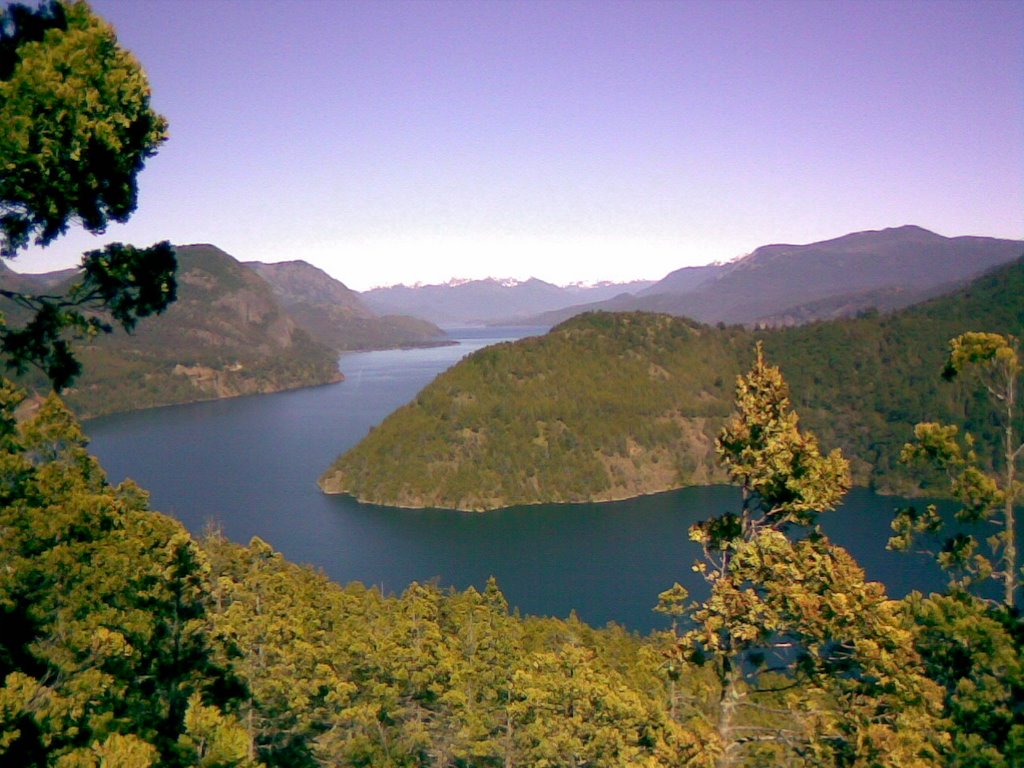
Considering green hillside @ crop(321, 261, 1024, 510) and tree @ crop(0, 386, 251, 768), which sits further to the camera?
green hillside @ crop(321, 261, 1024, 510)

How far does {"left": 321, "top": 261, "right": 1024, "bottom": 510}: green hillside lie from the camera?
104 m

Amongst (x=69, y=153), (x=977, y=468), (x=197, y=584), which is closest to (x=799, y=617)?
(x=977, y=468)

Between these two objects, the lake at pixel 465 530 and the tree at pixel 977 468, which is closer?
the tree at pixel 977 468

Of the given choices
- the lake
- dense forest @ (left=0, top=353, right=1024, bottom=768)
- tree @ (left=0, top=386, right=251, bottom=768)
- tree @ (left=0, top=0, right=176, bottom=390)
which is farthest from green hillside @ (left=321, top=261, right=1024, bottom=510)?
tree @ (left=0, top=0, right=176, bottom=390)

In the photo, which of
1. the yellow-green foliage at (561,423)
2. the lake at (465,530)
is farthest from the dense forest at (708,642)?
the yellow-green foliage at (561,423)

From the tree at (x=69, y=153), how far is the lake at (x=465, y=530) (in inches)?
1425

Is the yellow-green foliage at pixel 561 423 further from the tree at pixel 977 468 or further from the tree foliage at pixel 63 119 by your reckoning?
the tree foliage at pixel 63 119

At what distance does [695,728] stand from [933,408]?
422ft

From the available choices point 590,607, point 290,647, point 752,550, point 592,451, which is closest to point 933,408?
point 592,451

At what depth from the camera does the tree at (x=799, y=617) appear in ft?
24.0

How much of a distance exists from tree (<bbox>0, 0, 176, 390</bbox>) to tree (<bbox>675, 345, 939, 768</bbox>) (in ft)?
21.4

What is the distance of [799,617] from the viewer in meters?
7.41

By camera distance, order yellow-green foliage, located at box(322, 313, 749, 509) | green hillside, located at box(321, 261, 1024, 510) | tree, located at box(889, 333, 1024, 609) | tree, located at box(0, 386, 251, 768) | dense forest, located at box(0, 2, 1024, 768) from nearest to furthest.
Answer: dense forest, located at box(0, 2, 1024, 768), tree, located at box(0, 386, 251, 768), tree, located at box(889, 333, 1024, 609), yellow-green foliage, located at box(322, 313, 749, 509), green hillside, located at box(321, 261, 1024, 510)

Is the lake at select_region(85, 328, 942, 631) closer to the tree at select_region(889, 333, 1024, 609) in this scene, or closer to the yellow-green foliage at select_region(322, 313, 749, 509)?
the yellow-green foliage at select_region(322, 313, 749, 509)
